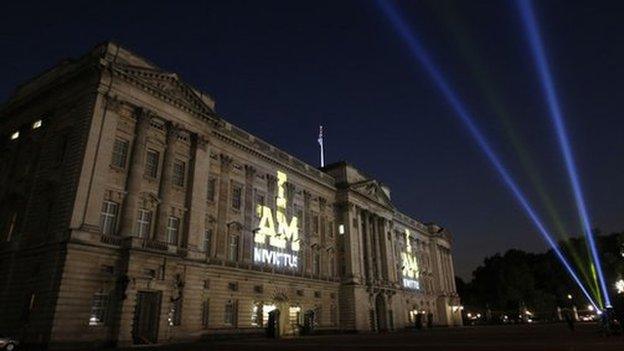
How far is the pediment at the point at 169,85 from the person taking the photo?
111ft

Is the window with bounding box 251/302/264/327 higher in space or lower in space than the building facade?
lower

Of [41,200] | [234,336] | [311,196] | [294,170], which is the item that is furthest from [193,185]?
[311,196]

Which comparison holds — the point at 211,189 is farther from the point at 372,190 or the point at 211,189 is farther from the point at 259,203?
the point at 372,190

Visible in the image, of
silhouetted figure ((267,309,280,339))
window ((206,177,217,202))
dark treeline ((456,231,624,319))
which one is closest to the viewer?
silhouetted figure ((267,309,280,339))

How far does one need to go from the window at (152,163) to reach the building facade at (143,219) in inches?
4.1

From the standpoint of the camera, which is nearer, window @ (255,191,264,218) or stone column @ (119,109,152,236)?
stone column @ (119,109,152,236)

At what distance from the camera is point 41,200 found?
1230 inches

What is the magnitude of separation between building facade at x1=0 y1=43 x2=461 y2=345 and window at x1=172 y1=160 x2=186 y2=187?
0.31ft

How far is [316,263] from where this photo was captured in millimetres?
54000

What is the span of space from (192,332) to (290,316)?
16.0 metres

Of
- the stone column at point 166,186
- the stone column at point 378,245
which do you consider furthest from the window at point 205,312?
the stone column at point 378,245

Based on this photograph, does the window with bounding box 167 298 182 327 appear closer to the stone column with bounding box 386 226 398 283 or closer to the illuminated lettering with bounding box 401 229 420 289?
the stone column with bounding box 386 226 398 283

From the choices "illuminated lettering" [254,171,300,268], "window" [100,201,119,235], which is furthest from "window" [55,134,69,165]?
"illuminated lettering" [254,171,300,268]

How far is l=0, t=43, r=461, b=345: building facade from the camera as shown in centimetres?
2788
